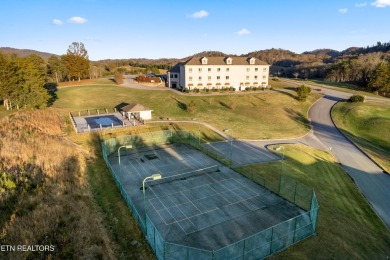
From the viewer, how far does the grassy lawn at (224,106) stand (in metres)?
51.1

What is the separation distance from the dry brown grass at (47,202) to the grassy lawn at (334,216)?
1410cm

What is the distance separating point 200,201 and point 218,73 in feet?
189

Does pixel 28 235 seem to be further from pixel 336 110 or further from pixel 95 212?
pixel 336 110

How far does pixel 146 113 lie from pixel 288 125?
99.9 feet

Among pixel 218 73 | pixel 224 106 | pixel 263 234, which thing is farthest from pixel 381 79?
pixel 263 234

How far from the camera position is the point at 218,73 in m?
75.9

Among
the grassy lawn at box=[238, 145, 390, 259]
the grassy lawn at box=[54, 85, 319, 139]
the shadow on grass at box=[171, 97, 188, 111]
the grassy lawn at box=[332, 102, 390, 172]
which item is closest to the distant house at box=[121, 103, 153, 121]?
the grassy lawn at box=[54, 85, 319, 139]

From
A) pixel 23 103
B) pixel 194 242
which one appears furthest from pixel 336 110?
pixel 23 103

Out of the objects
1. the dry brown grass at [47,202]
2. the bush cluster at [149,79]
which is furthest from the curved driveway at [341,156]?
the bush cluster at [149,79]

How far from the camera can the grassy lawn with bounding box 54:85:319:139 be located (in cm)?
5106

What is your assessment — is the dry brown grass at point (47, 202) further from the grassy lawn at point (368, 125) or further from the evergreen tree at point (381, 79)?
the evergreen tree at point (381, 79)

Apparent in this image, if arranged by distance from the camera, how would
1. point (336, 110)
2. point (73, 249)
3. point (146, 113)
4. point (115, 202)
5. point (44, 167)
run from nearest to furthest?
point (73, 249) < point (115, 202) < point (44, 167) < point (146, 113) < point (336, 110)

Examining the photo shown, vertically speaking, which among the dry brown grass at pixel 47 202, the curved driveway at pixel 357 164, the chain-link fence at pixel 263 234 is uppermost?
the dry brown grass at pixel 47 202

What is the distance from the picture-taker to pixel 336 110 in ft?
205
